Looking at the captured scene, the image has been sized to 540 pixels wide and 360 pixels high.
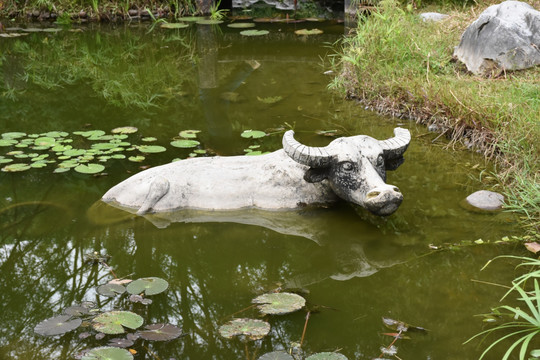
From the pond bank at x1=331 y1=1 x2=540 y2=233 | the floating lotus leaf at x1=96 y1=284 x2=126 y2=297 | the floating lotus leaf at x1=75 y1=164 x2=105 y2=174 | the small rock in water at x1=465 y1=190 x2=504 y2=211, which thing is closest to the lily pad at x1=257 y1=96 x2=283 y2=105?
the pond bank at x1=331 y1=1 x2=540 y2=233

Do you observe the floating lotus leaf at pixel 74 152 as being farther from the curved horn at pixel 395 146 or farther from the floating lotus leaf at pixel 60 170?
the curved horn at pixel 395 146

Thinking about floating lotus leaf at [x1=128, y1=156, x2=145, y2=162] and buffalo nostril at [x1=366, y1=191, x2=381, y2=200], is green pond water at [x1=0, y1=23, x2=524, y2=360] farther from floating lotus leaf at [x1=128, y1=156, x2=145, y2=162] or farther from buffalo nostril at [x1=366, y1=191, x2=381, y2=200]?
buffalo nostril at [x1=366, y1=191, x2=381, y2=200]

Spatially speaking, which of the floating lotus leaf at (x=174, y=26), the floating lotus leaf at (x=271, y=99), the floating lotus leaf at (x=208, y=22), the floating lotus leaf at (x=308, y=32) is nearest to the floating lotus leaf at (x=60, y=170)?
the floating lotus leaf at (x=271, y=99)

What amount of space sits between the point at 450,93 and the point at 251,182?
8.89 ft

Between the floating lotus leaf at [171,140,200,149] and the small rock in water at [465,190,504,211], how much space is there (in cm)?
257

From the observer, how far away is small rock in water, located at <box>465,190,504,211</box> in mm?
4766

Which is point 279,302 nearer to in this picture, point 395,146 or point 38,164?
point 395,146

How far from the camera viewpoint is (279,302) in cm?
349

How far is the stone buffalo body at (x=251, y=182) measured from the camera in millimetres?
4609

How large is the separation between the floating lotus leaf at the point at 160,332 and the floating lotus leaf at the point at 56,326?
374 mm

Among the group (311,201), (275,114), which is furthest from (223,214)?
(275,114)

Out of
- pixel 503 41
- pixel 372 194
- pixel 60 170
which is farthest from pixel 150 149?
pixel 503 41

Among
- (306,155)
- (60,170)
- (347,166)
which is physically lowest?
(60,170)

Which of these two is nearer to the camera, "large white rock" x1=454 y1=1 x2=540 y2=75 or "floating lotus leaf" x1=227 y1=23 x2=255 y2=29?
"large white rock" x1=454 y1=1 x2=540 y2=75
